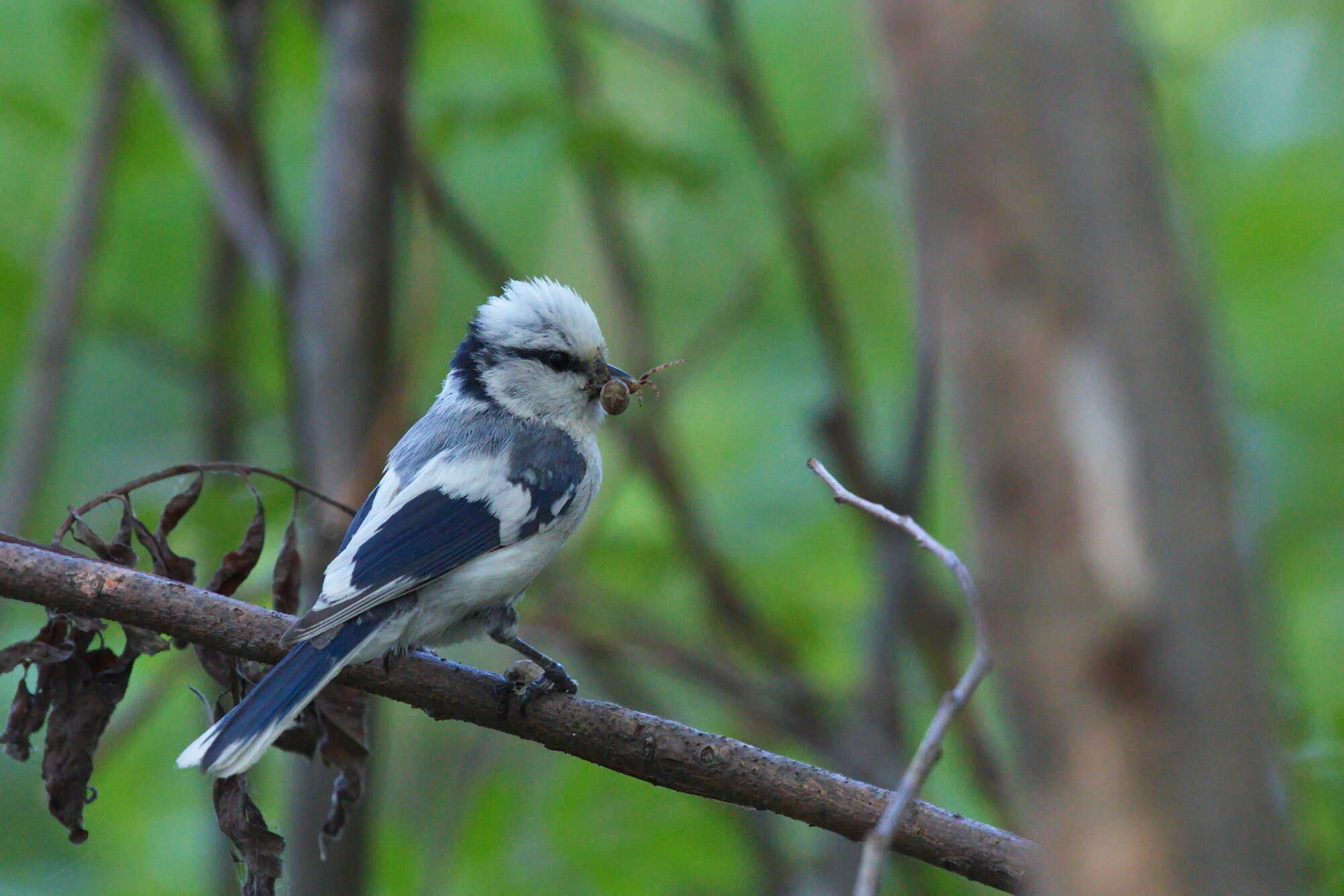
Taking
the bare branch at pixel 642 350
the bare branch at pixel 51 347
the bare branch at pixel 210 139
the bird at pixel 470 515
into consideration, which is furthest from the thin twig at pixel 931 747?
the bare branch at pixel 51 347

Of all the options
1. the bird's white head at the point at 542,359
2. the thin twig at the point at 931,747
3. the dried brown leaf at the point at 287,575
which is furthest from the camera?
the bird's white head at the point at 542,359

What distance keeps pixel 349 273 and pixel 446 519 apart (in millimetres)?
1464

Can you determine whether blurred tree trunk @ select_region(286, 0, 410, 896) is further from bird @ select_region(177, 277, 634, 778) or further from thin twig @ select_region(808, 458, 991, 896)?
thin twig @ select_region(808, 458, 991, 896)

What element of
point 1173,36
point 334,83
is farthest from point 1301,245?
point 334,83

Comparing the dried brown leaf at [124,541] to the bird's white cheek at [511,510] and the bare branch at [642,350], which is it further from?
the bare branch at [642,350]

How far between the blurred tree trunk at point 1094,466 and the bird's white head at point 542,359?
2.68m

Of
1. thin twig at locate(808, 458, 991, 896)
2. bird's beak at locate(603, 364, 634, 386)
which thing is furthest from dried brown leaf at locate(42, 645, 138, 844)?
bird's beak at locate(603, 364, 634, 386)

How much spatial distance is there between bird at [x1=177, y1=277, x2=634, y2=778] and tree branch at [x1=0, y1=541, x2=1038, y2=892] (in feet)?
0.33

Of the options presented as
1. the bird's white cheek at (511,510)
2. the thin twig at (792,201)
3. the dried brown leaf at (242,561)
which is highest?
the thin twig at (792,201)

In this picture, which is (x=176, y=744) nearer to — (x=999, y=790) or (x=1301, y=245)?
(x=999, y=790)

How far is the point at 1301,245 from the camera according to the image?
5.84 metres

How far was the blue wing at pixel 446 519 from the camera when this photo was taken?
2.87 meters

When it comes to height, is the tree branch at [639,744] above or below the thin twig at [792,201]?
below

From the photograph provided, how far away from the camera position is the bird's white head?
3816mm
